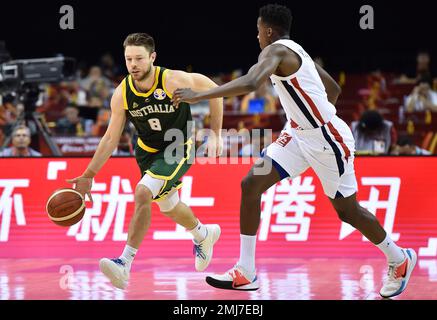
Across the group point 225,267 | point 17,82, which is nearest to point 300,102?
point 225,267

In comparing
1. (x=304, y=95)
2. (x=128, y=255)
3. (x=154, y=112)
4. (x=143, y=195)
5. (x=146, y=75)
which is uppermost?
(x=146, y=75)

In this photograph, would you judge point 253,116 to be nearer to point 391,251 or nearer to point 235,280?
point 391,251

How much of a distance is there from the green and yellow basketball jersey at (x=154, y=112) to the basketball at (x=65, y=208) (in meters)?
0.77

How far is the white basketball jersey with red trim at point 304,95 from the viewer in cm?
625

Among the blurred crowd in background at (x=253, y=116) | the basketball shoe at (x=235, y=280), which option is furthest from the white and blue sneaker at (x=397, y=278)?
the blurred crowd in background at (x=253, y=116)

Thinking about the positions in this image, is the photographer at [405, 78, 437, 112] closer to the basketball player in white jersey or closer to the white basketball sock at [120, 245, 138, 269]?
the basketball player in white jersey

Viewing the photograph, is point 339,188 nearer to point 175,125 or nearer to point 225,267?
point 175,125

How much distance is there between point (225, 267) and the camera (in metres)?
8.63

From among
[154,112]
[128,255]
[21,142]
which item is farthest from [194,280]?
[21,142]

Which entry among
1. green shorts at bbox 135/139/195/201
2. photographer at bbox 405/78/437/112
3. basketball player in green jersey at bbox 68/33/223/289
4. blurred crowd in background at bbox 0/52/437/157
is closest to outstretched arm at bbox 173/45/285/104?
basketball player in green jersey at bbox 68/33/223/289

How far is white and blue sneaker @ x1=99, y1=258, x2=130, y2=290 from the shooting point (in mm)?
6531

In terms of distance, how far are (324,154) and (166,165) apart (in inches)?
55.9

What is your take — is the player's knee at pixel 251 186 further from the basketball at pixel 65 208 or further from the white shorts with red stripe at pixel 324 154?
the basketball at pixel 65 208

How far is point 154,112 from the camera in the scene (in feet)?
23.3
